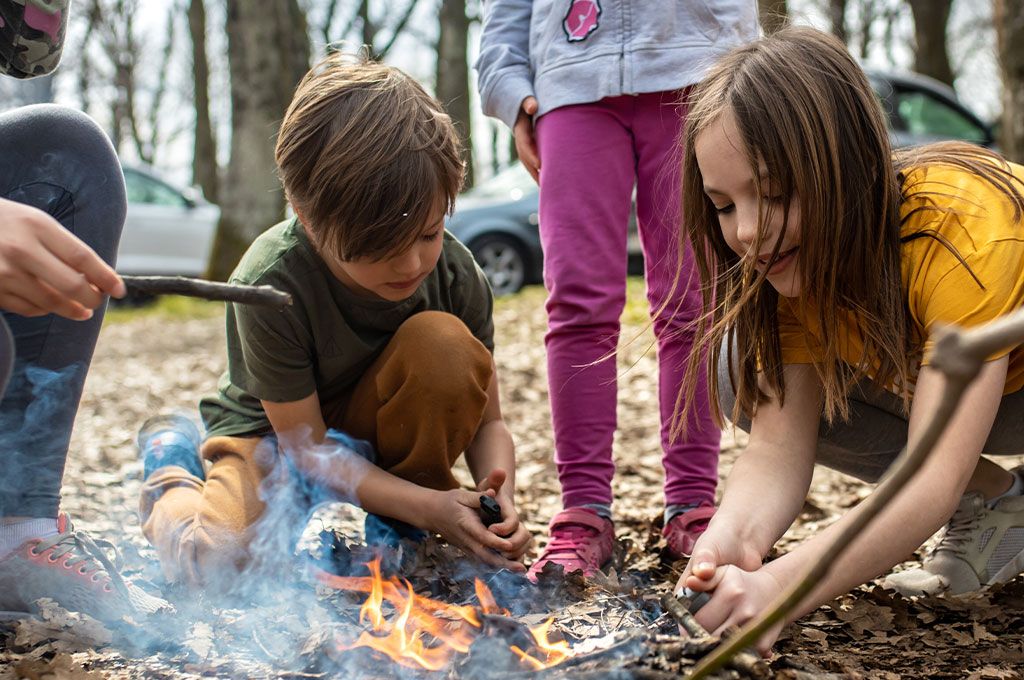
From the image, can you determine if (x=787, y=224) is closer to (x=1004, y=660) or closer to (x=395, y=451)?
(x=1004, y=660)

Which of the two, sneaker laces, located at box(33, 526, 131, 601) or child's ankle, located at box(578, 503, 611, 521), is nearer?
sneaker laces, located at box(33, 526, 131, 601)

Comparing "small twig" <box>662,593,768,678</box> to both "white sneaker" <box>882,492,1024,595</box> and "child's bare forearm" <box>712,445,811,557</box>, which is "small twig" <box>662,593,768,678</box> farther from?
"white sneaker" <box>882,492,1024,595</box>

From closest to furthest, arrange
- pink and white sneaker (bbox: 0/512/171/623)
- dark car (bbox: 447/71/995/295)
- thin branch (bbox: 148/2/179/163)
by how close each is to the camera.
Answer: pink and white sneaker (bbox: 0/512/171/623), dark car (bbox: 447/71/995/295), thin branch (bbox: 148/2/179/163)

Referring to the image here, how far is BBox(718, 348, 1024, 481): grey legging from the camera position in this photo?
8.37 feet

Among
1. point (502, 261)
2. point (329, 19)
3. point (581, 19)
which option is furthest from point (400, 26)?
point (581, 19)

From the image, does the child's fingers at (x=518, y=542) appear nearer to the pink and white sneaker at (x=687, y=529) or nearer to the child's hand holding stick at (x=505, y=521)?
the child's hand holding stick at (x=505, y=521)

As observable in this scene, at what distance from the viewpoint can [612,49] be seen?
297 centimetres

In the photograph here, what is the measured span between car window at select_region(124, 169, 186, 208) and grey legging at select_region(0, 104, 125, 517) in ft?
35.8

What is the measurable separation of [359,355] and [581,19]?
120 centimetres

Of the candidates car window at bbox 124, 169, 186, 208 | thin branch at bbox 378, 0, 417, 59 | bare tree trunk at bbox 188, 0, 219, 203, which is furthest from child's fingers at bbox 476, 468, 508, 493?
thin branch at bbox 378, 0, 417, 59

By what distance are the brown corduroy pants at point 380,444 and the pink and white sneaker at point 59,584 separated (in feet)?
0.83

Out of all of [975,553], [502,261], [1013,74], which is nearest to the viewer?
[975,553]

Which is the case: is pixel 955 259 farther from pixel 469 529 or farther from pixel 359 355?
pixel 359 355

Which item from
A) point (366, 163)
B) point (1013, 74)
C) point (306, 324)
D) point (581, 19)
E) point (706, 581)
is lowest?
point (706, 581)
